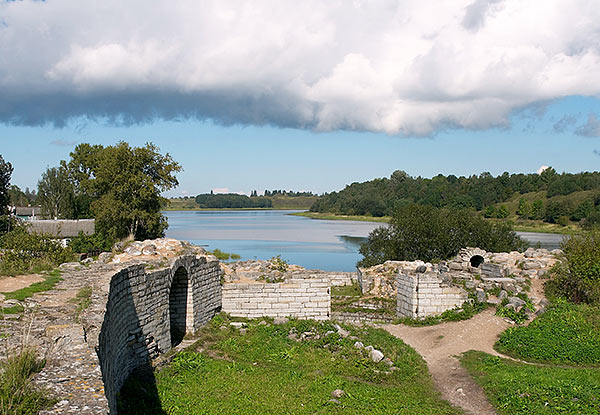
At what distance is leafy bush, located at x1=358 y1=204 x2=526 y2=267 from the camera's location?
105 ft

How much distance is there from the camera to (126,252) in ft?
49.6

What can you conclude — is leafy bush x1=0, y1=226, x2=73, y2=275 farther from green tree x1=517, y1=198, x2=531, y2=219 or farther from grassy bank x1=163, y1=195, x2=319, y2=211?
grassy bank x1=163, y1=195, x2=319, y2=211

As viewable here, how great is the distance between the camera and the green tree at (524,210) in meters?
79.6

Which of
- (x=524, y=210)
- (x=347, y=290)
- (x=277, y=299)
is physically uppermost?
(x=524, y=210)

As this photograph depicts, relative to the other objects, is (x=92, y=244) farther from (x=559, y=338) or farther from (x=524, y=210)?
(x=524, y=210)

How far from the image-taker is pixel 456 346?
1291cm

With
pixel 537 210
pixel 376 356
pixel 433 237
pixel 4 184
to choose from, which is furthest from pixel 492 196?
pixel 376 356

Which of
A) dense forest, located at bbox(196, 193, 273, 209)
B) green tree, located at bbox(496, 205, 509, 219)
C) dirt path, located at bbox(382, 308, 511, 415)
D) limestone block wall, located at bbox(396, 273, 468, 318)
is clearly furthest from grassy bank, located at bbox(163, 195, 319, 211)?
dirt path, located at bbox(382, 308, 511, 415)

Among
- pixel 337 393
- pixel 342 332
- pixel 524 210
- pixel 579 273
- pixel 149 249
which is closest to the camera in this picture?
pixel 337 393

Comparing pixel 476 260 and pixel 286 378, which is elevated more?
pixel 476 260

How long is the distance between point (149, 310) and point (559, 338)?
954cm

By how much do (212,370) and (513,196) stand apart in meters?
96.0

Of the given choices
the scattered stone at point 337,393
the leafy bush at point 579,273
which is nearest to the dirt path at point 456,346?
the scattered stone at point 337,393

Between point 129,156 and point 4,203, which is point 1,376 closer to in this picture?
point 129,156
